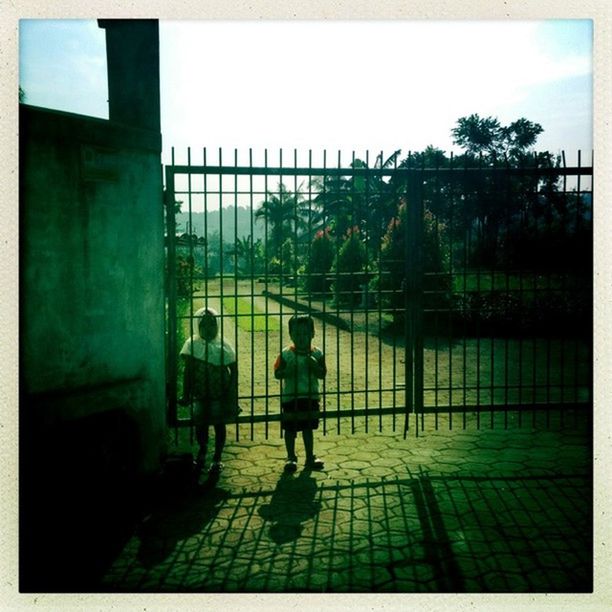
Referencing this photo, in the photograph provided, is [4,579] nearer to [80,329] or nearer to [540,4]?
[80,329]

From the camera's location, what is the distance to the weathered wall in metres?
3.96

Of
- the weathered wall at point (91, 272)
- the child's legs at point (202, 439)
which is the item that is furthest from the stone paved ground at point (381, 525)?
the weathered wall at point (91, 272)

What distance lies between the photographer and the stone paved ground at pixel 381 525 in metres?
3.58

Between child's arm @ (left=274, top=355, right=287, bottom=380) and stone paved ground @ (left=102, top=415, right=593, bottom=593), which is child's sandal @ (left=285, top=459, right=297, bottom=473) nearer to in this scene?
stone paved ground @ (left=102, top=415, right=593, bottom=593)

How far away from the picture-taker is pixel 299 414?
17.4ft

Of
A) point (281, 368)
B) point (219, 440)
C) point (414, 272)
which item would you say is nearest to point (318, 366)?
point (281, 368)

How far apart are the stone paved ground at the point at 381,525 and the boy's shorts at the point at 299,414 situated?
439 mm

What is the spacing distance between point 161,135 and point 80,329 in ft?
5.76

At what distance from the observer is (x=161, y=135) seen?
484 centimetres

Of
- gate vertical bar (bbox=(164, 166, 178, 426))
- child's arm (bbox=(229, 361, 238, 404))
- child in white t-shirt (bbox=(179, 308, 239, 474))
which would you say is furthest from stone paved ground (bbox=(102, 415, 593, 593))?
gate vertical bar (bbox=(164, 166, 178, 426))

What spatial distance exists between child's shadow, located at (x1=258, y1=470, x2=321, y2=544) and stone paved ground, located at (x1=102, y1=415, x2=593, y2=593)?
15 millimetres

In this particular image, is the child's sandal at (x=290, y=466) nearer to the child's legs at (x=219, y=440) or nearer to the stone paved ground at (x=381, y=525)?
the stone paved ground at (x=381, y=525)

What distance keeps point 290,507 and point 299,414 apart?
95 centimetres

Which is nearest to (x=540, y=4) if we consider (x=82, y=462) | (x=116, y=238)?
(x=116, y=238)
